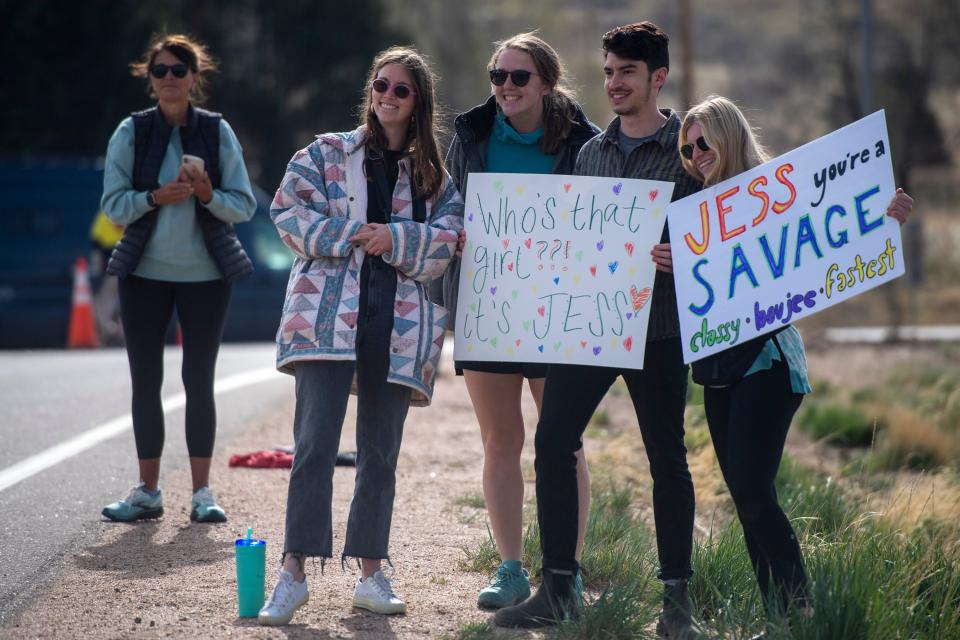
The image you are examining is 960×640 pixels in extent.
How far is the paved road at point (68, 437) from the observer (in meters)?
5.75

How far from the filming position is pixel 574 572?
15.2 feet

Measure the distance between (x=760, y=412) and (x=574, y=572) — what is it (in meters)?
0.87

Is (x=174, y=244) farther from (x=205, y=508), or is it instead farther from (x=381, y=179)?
(x=381, y=179)

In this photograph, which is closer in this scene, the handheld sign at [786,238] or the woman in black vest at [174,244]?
the handheld sign at [786,238]

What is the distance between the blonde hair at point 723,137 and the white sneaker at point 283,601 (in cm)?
187

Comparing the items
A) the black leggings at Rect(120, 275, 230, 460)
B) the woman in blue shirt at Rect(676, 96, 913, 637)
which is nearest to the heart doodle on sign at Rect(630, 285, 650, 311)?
the woman in blue shirt at Rect(676, 96, 913, 637)

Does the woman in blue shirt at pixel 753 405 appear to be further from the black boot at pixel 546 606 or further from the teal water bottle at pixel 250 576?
the teal water bottle at pixel 250 576

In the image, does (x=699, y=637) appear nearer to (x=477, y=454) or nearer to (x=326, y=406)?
(x=326, y=406)

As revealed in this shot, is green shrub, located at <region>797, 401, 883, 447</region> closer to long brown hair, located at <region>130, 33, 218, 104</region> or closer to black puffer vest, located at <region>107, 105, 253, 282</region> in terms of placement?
black puffer vest, located at <region>107, 105, 253, 282</region>

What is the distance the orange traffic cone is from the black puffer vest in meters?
11.0

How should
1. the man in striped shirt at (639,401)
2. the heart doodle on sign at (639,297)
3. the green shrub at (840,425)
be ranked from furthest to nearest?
1. the green shrub at (840,425)
2. the heart doodle on sign at (639,297)
3. the man in striped shirt at (639,401)

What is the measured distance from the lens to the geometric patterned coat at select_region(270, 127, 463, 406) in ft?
15.1

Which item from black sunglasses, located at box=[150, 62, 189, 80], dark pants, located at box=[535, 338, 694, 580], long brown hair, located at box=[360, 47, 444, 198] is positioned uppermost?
black sunglasses, located at box=[150, 62, 189, 80]

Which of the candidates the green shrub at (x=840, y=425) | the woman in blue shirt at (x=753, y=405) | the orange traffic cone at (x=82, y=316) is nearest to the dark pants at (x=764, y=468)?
the woman in blue shirt at (x=753, y=405)
